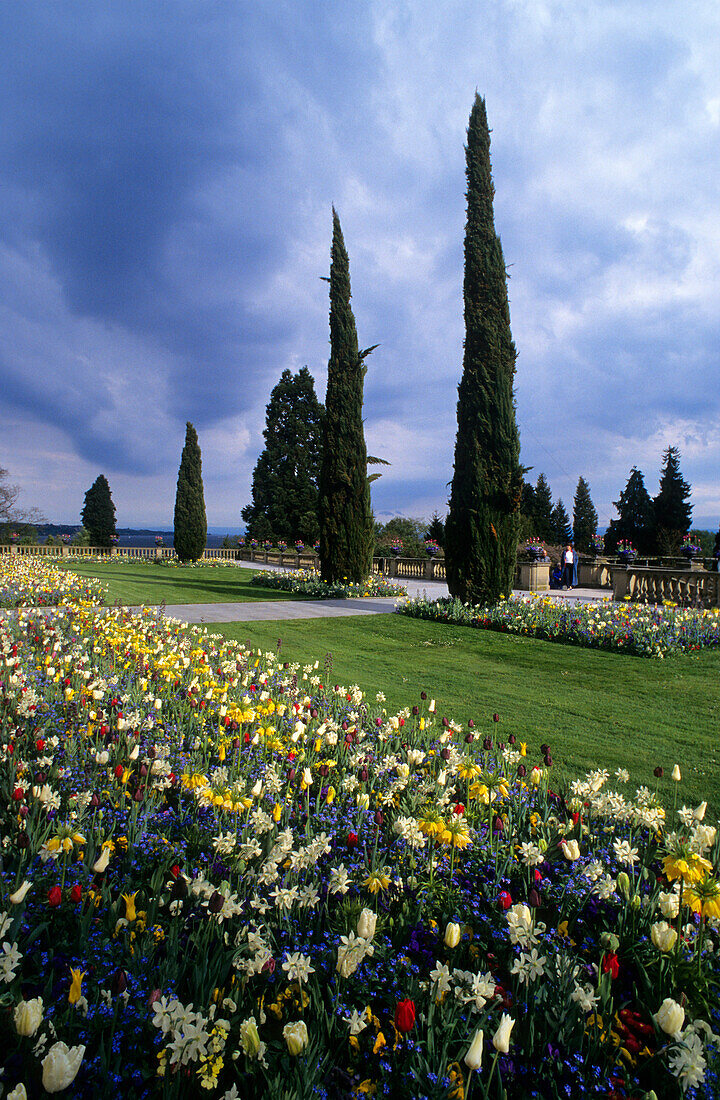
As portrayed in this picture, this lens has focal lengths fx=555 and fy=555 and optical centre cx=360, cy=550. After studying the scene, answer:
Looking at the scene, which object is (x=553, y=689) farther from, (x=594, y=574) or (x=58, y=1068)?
(x=594, y=574)

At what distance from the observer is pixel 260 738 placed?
320 centimetres

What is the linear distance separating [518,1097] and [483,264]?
13.9 m

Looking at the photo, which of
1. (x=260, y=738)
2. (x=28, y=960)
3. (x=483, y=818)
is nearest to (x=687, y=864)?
(x=483, y=818)

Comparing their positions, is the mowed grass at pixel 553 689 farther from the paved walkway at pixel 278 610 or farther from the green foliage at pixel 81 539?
the green foliage at pixel 81 539

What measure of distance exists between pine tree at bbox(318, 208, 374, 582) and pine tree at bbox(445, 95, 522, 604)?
4738 millimetres

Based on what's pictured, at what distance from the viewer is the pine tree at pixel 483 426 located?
39.2 feet

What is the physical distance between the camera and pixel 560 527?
52188 mm

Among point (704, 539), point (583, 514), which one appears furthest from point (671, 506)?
point (583, 514)

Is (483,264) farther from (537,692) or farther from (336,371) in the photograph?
(537,692)

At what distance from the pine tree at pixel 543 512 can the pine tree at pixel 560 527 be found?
521 mm

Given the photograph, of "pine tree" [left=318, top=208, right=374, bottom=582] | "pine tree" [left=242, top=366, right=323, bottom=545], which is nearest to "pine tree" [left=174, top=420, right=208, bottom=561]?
"pine tree" [left=242, top=366, right=323, bottom=545]

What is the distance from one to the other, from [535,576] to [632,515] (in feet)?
108

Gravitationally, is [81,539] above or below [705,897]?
above

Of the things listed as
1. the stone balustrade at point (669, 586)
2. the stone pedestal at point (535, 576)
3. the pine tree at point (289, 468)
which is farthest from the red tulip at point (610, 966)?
the pine tree at point (289, 468)
